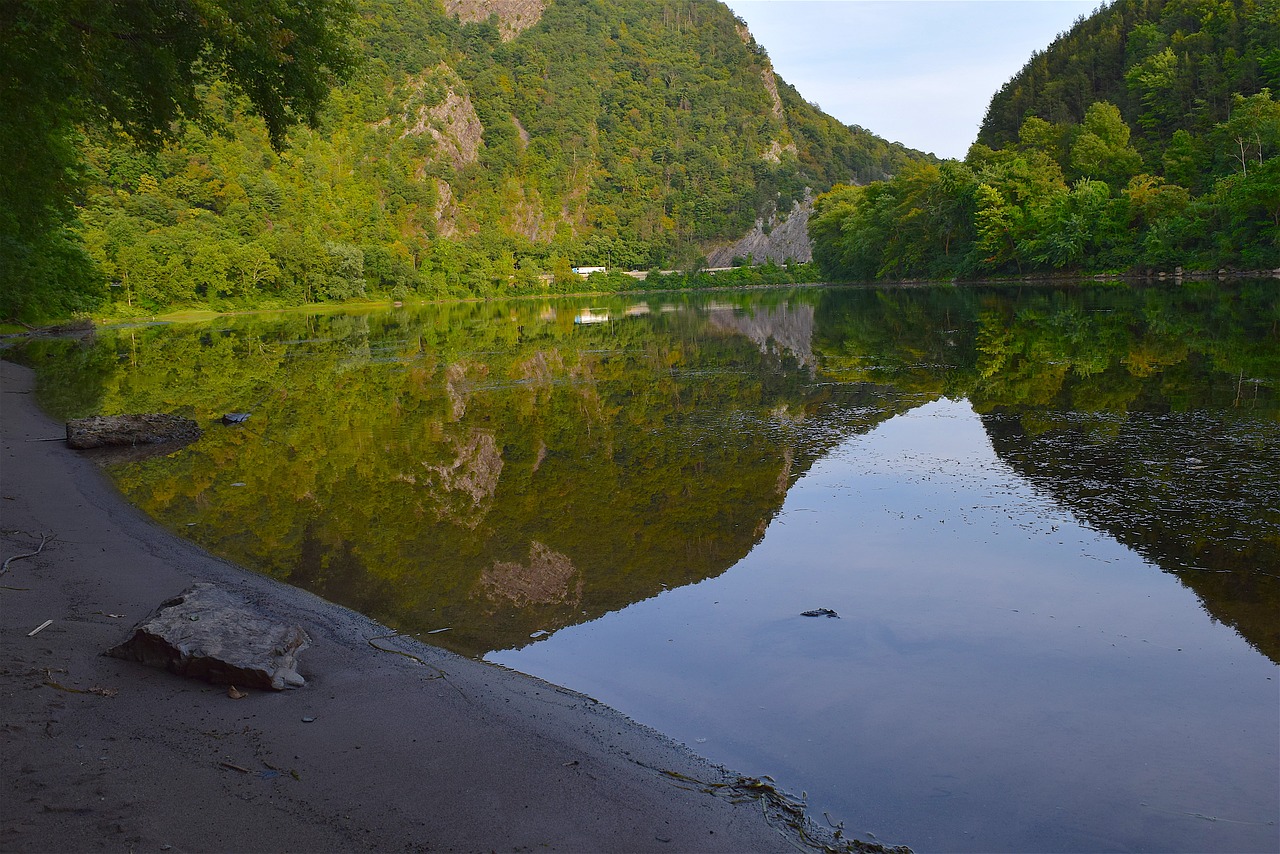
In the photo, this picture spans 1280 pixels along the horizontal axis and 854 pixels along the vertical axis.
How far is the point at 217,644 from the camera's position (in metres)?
5.73

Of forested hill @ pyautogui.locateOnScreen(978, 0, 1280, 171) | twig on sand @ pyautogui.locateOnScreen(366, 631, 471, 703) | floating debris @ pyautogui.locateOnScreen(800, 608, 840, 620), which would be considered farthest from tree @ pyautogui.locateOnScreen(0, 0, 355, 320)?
forested hill @ pyautogui.locateOnScreen(978, 0, 1280, 171)

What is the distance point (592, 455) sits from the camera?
13.9 metres

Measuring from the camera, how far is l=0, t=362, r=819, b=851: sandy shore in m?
4.02

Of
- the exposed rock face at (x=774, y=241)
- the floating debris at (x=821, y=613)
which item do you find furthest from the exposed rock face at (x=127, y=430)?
the exposed rock face at (x=774, y=241)

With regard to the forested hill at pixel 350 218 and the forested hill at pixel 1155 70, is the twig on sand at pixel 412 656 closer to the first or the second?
the forested hill at pixel 350 218

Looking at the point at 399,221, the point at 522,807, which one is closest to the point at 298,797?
the point at 522,807

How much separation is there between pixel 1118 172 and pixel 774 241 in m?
121

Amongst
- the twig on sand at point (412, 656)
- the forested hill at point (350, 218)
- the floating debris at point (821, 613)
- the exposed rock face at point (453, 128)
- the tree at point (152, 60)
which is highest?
the exposed rock face at point (453, 128)

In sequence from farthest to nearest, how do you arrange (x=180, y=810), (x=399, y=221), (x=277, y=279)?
(x=399, y=221) < (x=277, y=279) < (x=180, y=810)

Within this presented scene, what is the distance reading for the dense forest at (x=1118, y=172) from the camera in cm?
5569

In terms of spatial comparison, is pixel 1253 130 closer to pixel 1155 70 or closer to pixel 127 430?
pixel 1155 70

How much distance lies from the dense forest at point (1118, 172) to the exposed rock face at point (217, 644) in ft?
194

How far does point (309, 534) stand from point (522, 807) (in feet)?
23.1

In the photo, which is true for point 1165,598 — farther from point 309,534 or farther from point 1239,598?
point 309,534
